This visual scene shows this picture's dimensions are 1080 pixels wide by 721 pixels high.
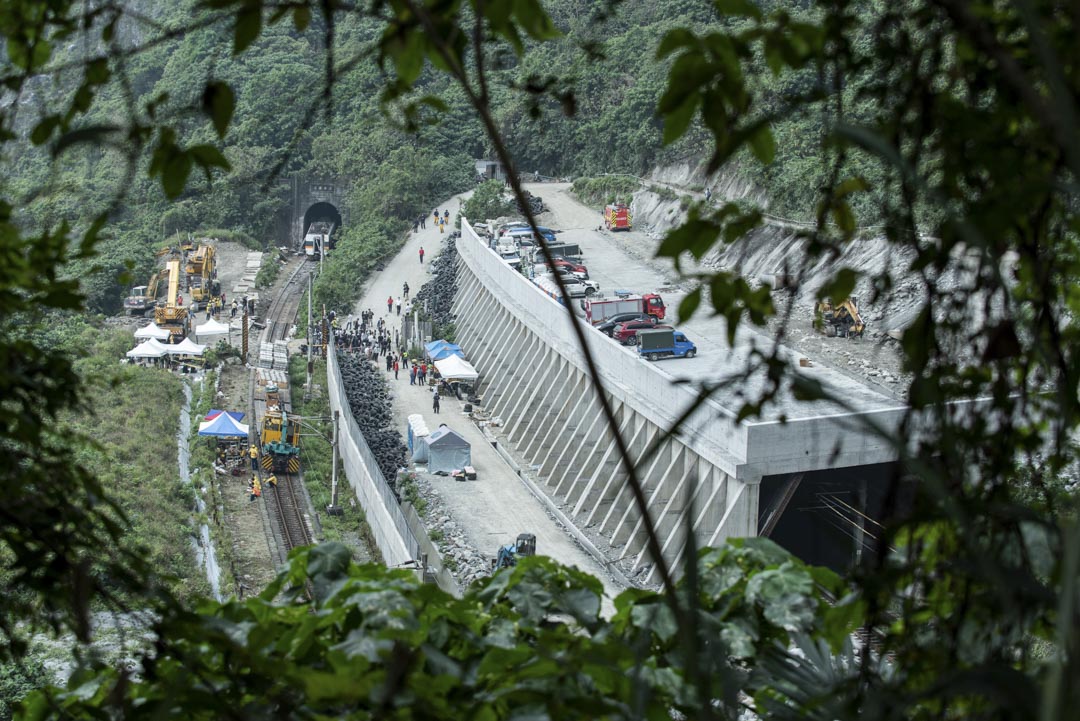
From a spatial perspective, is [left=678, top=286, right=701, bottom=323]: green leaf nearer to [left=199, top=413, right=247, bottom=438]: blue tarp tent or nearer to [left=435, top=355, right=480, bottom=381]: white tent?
[left=199, top=413, right=247, bottom=438]: blue tarp tent

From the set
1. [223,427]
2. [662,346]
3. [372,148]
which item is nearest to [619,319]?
[662,346]

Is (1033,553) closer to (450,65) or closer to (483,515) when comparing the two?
(450,65)

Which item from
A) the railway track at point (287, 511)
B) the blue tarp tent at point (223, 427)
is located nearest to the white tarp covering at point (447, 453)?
the railway track at point (287, 511)

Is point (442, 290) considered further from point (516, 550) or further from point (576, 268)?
point (516, 550)

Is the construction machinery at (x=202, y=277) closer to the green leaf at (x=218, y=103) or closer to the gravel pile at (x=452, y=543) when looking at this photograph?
the gravel pile at (x=452, y=543)

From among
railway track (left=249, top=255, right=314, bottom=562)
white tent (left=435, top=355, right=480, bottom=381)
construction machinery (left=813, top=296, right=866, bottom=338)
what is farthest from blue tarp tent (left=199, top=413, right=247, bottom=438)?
construction machinery (left=813, top=296, right=866, bottom=338)

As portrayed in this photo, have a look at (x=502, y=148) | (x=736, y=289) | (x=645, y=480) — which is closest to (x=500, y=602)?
(x=736, y=289)

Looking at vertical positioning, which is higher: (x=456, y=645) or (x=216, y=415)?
(x=456, y=645)
